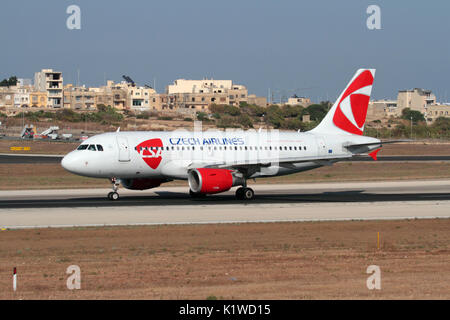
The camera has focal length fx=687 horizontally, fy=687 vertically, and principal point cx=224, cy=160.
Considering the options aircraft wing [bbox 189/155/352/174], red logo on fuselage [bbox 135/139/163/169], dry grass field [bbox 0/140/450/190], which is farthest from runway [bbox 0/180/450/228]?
dry grass field [bbox 0/140/450/190]

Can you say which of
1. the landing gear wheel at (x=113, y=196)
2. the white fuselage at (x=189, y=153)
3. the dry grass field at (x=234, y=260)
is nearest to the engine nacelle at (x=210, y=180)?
the white fuselage at (x=189, y=153)

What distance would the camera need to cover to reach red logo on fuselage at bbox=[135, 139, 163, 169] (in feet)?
132

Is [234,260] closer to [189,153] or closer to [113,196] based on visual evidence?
[113,196]

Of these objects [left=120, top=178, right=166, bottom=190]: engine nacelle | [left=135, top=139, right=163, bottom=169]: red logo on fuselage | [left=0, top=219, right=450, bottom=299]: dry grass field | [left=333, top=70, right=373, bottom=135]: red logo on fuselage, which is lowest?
[left=0, top=219, right=450, bottom=299]: dry grass field

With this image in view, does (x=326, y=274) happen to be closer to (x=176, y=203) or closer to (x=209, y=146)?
(x=176, y=203)

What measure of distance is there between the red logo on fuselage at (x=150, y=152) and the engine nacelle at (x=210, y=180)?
2297mm

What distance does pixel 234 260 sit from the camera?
71.1 ft

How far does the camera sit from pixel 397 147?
111 meters

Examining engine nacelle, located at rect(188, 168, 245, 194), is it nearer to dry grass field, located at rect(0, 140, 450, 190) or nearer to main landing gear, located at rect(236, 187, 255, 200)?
main landing gear, located at rect(236, 187, 255, 200)

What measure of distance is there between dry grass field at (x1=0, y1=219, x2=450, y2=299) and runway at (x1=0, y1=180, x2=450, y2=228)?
2.42m

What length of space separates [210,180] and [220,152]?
432 centimetres

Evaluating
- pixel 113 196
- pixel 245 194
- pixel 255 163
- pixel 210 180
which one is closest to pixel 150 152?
pixel 113 196

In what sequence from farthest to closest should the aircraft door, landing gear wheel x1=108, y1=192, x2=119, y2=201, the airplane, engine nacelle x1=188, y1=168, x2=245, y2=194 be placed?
landing gear wheel x1=108, y1=192, x2=119, y2=201 → the aircraft door → the airplane → engine nacelle x1=188, y1=168, x2=245, y2=194
